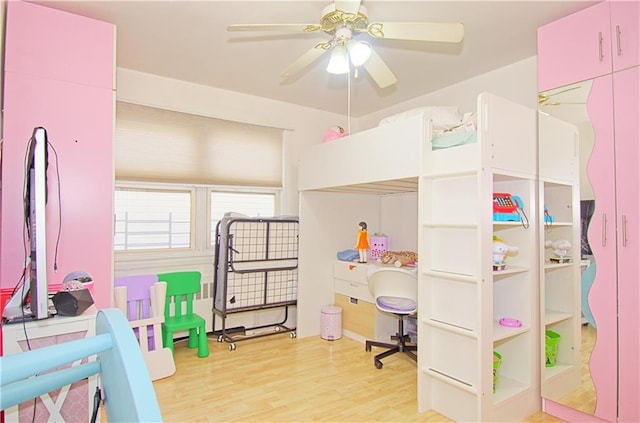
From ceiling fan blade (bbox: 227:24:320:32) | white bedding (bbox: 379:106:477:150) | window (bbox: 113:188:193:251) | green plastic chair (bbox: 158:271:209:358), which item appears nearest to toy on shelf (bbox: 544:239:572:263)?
white bedding (bbox: 379:106:477:150)

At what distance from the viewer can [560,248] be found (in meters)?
2.47

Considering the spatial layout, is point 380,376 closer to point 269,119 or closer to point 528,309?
point 528,309

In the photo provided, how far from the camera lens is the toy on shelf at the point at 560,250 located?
7.91 ft

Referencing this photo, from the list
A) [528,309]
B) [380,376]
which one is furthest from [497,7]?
[380,376]

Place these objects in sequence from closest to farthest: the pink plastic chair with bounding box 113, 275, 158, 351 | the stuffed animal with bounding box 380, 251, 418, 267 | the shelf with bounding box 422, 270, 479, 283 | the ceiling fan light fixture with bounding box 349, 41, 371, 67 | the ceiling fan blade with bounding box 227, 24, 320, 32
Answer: the ceiling fan blade with bounding box 227, 24, 320, 32
the ceiling fan light fixture with bounding box 349, 41, 371, 67
the shelf with bounding box 422, 270, 479, 283
the pink plastic chair with bounding box 113, 275, 158, 351
the stuffed animal with bounding box 380, 251, 418, 267

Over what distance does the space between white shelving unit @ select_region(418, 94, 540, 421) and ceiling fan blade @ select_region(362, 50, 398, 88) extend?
533 millimetres

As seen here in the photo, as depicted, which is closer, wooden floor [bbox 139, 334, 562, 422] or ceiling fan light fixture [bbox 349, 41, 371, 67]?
ceiling fan light fixture [bbox 349, 41, 371, 67]

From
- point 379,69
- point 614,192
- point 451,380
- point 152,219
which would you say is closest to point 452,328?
point 451,380

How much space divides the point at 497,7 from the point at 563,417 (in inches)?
Answer: 101

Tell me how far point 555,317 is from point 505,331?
1.39ft

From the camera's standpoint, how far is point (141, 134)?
338 centimetres

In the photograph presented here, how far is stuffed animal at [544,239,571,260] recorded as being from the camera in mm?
2414

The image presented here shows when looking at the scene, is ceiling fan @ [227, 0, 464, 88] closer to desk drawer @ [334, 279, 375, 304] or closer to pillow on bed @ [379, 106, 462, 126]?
pillow on bed @ [379, 106, 462, 126]

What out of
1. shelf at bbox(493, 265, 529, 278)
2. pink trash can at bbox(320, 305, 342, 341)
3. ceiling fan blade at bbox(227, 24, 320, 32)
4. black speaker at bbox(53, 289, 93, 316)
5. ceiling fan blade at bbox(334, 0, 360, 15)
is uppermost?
ceiling fan blade at bbox(334, 0, 360, 15)
